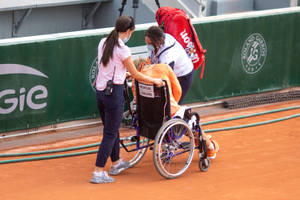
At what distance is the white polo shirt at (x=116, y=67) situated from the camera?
6.87 meters

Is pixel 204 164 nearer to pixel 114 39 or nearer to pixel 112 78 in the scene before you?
pixel 112 78

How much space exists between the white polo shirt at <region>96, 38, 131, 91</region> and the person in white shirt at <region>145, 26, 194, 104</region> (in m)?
0.49

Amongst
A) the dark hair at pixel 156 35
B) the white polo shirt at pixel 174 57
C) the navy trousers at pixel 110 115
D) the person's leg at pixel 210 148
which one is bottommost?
the person's leg at pixel 210 148

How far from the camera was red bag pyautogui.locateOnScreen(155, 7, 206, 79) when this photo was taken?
28.0ft

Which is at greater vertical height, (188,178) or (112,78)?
(112,78)

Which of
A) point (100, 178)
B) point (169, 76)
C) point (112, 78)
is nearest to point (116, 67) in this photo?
point (112, 78)

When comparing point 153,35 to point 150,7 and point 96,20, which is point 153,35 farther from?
point 96,20

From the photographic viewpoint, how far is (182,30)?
8.60 metres

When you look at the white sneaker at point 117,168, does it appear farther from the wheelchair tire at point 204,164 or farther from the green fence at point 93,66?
the green fence at point 93,66

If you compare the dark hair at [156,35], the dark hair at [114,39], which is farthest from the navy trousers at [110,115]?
the dark hair at [156,35]

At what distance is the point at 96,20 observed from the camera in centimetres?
1856

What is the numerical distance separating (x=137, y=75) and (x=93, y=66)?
2.77 metres

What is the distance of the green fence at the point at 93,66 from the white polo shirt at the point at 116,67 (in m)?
2.28

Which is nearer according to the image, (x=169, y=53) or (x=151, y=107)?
(x=151, y=107)
